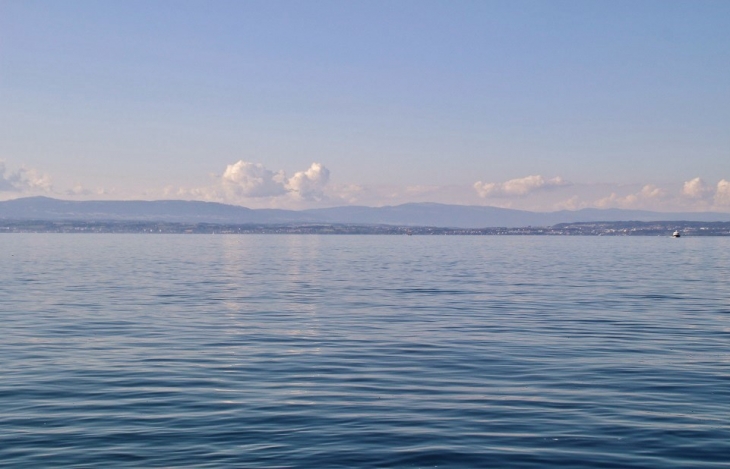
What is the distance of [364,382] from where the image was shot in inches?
842

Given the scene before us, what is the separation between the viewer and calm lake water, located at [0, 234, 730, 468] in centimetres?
1494

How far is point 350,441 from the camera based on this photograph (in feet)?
50.9

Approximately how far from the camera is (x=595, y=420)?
17062 mm

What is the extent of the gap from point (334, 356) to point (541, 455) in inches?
471

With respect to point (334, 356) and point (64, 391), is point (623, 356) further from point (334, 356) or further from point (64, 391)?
point (64, 391)

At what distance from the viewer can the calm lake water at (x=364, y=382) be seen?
14938 mm

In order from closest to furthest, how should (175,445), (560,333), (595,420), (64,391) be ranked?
(175,445)
(595,420)
(64,391)
(560,333)

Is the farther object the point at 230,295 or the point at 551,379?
the point at 230,295

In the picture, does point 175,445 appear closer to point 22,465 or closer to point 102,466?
point 102,466

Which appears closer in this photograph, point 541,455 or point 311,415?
point 541,455

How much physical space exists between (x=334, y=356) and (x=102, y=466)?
12442 mm

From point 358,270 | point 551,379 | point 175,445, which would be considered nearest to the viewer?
point 175,445

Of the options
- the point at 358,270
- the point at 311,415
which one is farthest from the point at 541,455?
the point at 358,270

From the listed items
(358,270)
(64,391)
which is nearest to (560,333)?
(64,391)
